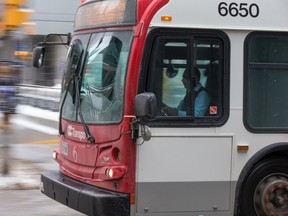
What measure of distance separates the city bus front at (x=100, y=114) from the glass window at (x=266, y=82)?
4.34ft

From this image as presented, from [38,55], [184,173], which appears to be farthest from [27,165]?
[184,173]

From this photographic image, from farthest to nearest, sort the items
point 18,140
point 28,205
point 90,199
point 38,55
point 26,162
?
point 18,140 → point 26,162 → point 28,205 → point 38,55 → point 90,199

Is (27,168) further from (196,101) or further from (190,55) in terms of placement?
(190,55)

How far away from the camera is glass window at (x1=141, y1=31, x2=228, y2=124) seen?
6.11 m

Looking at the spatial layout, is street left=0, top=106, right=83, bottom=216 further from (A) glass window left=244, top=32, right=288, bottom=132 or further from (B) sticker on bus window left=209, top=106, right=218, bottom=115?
(A) glass window left=244, top=32, right=288, bottom=132

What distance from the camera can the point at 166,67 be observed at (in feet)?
20.1

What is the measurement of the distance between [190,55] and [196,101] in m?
0.50

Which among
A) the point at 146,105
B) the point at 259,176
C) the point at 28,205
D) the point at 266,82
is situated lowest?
the point at 28,205

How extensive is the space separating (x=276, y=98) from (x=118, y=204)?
2.17 metres

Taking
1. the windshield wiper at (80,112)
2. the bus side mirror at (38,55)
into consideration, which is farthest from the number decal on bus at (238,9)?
the bus side mirror at (38,55)

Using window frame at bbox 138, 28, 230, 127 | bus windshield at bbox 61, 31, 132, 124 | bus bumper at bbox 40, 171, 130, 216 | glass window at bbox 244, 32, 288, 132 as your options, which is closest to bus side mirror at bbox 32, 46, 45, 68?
bus windshield at bbox 61, 31, 132, 124

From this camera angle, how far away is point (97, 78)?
6.45m

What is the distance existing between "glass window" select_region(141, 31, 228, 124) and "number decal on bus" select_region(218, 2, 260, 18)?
12.1 inches

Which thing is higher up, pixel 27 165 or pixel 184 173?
pixel 184 173
